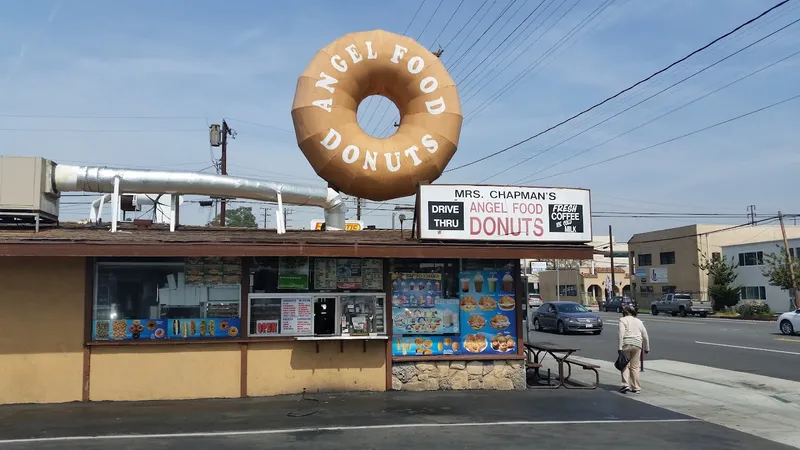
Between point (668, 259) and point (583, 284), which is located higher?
point (668, 259)

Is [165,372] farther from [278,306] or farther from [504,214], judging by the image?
[504,214]

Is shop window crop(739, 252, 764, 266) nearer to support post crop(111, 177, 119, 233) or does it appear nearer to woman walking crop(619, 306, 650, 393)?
woman walking crop(619, 306, 650, 393)

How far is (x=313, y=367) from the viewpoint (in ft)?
35.0

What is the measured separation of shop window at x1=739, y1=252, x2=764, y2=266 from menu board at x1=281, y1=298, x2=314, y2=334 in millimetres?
49826

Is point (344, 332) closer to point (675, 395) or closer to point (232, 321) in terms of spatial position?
point (232, 321)

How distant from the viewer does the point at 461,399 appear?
33.7 ft

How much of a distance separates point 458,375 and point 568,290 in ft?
241

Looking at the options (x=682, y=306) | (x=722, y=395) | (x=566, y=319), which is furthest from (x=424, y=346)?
(x=682, y=306)

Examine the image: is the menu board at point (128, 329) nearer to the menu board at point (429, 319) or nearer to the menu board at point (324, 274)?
the menu board at point (324, 274)

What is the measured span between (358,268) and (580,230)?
13.4 feet

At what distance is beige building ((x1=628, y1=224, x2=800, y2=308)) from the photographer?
58188 millimetres

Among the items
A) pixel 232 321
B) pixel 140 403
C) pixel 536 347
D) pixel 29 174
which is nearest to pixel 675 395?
pixel 536 347

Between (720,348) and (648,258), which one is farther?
(648,258)

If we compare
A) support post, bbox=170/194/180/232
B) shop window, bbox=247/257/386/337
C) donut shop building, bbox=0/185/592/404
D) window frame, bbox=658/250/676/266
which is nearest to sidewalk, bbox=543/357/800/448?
donut shop building, bbox=0/185/592/404
